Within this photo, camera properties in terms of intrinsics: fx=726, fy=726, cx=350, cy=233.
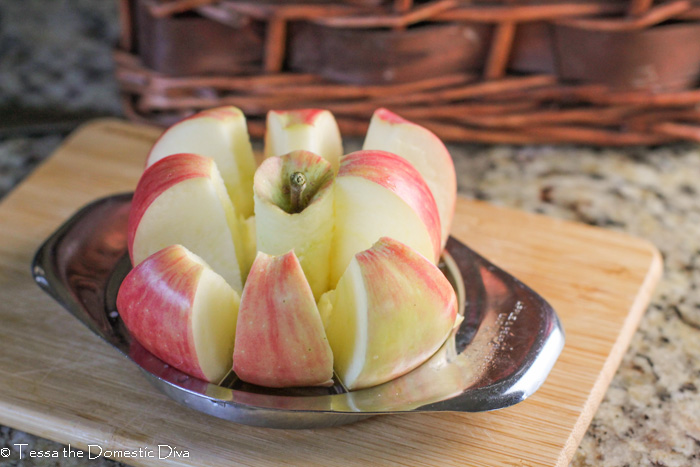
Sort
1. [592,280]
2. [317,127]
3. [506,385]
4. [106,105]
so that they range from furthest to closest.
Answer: [106,105] → [592,280] → [317,127] → [506,385]

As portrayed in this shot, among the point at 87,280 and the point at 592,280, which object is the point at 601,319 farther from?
the point at 87,280

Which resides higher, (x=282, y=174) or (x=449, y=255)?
(x=282, y=174)

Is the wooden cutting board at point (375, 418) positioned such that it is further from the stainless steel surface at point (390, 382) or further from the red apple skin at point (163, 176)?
the red apple skin at point (163, 176)

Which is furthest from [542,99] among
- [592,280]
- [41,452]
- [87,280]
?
[41,452]

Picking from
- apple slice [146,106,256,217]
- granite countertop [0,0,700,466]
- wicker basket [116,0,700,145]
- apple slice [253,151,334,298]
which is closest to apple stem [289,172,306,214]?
apple slice [253,151,334,298]

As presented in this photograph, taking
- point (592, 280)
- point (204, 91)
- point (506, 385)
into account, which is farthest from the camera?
point (204, 91)

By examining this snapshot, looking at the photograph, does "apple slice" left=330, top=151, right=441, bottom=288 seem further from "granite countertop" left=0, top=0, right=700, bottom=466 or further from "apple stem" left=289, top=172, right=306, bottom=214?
"granite countertop" left=0, top=0, right=700, bottom=466

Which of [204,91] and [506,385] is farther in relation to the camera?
[204,91]

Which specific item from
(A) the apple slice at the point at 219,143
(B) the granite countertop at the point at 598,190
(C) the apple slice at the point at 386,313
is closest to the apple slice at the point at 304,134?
(A) the apple slice at the point at 219,143
